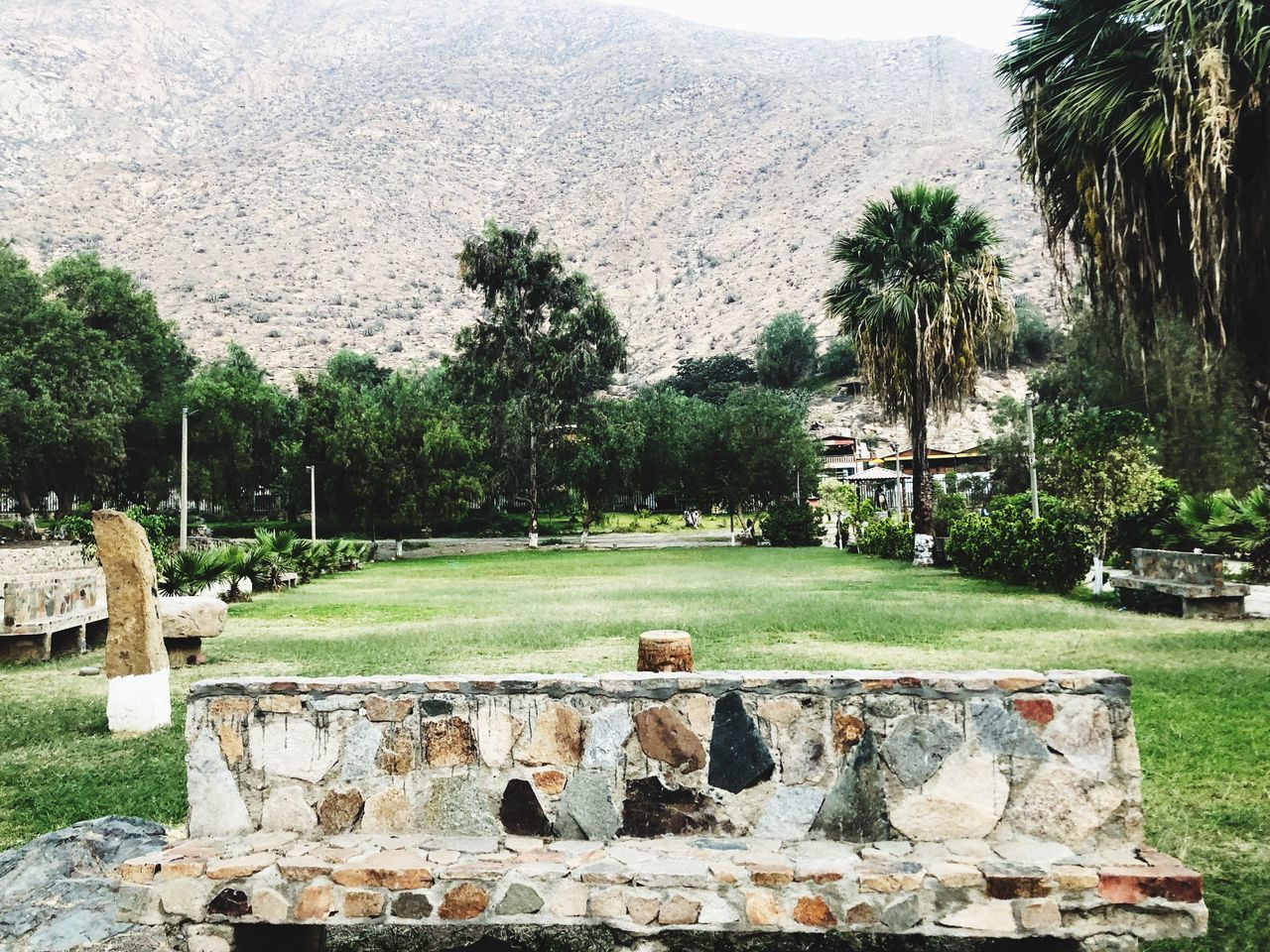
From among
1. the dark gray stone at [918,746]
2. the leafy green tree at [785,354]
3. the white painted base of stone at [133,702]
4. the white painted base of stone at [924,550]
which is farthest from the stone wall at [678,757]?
the leafy green tree at [785,354]

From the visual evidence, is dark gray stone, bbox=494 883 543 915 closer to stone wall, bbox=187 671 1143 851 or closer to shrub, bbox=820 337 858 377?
stone wall, bbox=187 671 1143 851

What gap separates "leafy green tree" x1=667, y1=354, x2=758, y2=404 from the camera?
87.1 m

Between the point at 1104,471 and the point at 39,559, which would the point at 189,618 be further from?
the point at 39,559

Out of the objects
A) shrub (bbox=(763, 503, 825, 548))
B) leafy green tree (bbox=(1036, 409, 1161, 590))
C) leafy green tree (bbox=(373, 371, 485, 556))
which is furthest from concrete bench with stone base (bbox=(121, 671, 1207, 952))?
leafy green tree (bbox=(373, 371, 485, 556))

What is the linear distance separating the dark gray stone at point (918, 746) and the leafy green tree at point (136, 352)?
47808mm

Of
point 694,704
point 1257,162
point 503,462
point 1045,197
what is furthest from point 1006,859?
point 503,462

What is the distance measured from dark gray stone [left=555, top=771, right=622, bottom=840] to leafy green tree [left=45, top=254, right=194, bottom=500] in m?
47.2

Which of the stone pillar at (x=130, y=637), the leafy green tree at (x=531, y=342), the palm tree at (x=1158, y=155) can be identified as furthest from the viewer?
the leafy green tree at (x=531, y=342)

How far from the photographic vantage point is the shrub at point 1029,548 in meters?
16.5

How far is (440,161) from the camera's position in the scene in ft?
420

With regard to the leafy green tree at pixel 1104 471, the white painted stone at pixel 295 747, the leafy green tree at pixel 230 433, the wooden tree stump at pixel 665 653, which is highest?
the leafy green tree at pixel 230 433

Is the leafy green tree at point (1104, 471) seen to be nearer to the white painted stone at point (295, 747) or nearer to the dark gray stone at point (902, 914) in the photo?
the dark gray stone at point (902, 914)

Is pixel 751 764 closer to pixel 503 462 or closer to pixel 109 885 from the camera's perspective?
pixel 109 885

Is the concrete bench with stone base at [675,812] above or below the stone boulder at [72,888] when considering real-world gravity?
above
